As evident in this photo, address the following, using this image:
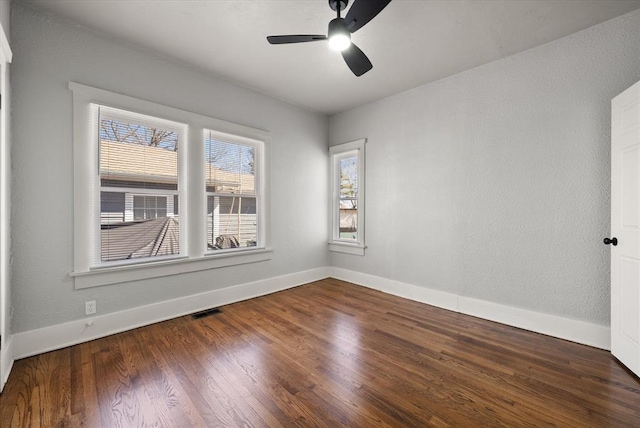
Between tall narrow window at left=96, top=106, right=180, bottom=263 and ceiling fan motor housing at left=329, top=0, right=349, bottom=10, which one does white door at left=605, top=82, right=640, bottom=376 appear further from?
tall narrow window at left=96, top=106, right=180, bottom=263

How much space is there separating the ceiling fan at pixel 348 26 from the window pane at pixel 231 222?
2.18m

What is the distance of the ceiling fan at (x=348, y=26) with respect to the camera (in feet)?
5.79

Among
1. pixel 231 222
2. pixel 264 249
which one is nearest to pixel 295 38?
pixel 231 222

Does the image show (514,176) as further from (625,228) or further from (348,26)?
(348,26)

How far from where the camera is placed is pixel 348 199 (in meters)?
4.78

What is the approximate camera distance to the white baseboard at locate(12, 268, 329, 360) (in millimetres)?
2273

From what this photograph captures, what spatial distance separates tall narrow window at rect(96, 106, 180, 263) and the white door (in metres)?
4.25

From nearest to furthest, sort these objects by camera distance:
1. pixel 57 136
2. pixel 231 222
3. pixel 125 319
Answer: pixel 57 136, pixel 125 319, pixel 231 222

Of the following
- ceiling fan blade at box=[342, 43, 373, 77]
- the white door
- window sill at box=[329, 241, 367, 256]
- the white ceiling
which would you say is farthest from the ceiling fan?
window sill at box=[329, 241, 367, 256]

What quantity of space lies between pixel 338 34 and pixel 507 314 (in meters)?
3.25

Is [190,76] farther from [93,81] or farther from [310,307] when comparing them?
[310,307]

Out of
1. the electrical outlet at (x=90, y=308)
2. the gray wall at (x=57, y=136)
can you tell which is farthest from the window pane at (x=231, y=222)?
the electrical outlet at (x=90, y=308)

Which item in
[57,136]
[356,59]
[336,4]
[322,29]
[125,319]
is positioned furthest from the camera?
[125,319]

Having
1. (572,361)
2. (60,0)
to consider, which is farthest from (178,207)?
(572,361)
